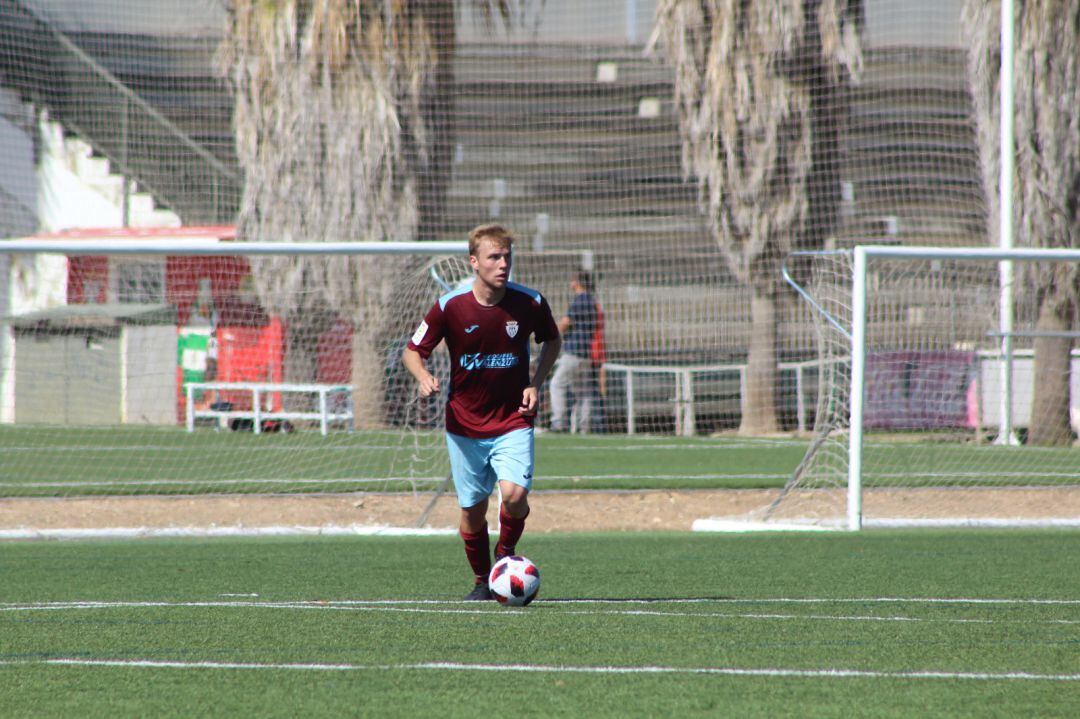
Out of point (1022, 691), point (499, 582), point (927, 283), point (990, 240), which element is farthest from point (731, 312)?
point (1022, 691)

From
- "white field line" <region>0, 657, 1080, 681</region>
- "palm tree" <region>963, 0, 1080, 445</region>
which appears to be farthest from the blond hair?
"palm tree" <region>963, 0, 1080, 445</region>

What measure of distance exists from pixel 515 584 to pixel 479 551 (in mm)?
697

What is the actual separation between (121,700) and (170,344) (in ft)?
31.4

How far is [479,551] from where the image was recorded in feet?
23.1

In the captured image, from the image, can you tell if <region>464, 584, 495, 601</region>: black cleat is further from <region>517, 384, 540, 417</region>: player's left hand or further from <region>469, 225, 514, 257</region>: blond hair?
<region>469, 225, 514, 257</region>: blond hair

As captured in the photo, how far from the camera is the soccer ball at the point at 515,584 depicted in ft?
21.0

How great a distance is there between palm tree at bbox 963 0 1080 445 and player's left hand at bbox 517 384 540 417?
1334cm

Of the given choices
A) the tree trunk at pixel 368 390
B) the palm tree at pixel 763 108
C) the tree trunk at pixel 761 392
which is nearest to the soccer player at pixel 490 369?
the tree trunk at pixel 368 390

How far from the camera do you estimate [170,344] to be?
13578mm

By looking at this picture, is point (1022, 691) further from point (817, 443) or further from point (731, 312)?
point (731, 312)

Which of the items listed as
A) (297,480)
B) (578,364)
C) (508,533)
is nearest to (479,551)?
(508,533)

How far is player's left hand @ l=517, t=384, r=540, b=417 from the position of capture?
6648mm

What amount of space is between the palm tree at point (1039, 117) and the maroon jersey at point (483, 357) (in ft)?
43.7

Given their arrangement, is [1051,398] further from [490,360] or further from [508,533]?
[490,360]
